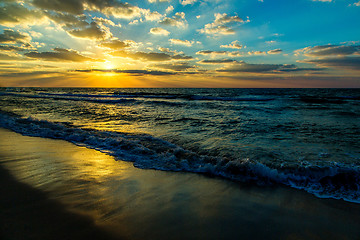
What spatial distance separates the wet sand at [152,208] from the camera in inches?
85.4

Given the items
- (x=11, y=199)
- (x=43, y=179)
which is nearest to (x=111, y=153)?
(x=43, y=179)

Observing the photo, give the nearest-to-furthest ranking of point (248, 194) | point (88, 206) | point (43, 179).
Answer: point (88, 206)
point (248, 194)
point (43, 179)

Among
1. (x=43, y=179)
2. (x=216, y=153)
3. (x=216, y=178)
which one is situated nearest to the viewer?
(x=43, y=179)

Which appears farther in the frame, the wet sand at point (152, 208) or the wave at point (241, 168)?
the wave at point (241, 168)

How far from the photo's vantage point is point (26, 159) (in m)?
4.45

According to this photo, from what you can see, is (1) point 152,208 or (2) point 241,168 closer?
(1) point 152,208

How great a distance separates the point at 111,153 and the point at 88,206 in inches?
100

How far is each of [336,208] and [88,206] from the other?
12.6ft

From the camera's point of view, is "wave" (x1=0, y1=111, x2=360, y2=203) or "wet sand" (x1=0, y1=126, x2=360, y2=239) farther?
"wave" (x1=0, y1=111, x2=360, y2=203)

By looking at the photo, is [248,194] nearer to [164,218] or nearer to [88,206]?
[164,218]

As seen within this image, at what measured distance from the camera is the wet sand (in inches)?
85.4

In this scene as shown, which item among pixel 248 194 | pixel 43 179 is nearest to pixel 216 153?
pixel 248 194

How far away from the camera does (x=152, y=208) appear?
262 centimetres

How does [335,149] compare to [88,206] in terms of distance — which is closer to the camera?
[88,206]
